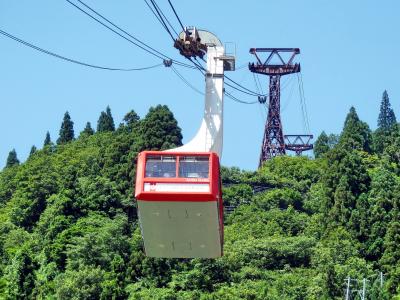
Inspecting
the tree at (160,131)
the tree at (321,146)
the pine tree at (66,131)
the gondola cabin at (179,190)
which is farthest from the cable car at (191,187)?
the pine tree at (66,131)

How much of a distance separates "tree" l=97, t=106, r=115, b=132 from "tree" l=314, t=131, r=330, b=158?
15.0 meters

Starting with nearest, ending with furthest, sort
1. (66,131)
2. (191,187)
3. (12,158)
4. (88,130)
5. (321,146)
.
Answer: (191,187), (321,146), (88,130), (66,131), (12,158)

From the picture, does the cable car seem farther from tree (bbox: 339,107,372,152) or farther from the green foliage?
tree (bbox: 339,107,372,152)

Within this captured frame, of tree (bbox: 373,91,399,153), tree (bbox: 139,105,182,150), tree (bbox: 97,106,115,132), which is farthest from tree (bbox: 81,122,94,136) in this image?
tree (bbox: 139,105,182,150)

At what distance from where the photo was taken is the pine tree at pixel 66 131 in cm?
9565

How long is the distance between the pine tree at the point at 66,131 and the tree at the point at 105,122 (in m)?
2.00

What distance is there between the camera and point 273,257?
61188 millimetres

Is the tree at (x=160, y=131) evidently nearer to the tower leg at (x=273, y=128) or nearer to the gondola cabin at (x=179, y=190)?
the tower leg at (x=273, y=128)

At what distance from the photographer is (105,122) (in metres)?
97.1

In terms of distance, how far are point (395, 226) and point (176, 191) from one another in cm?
2715

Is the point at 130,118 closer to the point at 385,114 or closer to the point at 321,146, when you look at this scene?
the point at 321,146

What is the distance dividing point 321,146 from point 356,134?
12232mm

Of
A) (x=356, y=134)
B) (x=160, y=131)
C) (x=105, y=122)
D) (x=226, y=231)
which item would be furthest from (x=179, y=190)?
(x=105, y=122)

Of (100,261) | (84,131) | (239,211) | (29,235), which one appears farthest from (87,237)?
(84,131)
